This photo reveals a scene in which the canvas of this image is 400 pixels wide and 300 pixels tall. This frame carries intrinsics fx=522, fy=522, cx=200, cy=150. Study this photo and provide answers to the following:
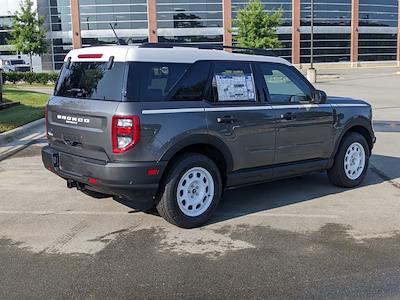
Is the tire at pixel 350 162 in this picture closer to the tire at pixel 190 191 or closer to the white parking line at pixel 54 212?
the tire at pixel 190 191

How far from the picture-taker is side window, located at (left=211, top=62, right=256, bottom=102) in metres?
5.69

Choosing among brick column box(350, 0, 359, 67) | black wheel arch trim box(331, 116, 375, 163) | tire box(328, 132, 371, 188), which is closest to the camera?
black wheel arch trim box(331, 116, 375, 163)

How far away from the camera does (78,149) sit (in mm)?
5453

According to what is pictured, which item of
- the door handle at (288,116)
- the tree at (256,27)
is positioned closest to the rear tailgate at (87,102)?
the door handle at (288,116)

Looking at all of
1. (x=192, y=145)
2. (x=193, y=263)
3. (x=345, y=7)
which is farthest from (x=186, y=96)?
(x=345, y=7)

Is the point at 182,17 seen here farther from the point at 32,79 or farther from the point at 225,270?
the point at 225,270

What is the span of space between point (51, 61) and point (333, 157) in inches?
2227

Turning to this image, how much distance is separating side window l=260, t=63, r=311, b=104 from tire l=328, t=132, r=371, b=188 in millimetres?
999

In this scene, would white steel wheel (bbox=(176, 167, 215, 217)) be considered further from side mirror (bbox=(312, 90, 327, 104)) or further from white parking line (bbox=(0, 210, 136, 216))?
side mirror (bbox=(312, 90, 327, 104))

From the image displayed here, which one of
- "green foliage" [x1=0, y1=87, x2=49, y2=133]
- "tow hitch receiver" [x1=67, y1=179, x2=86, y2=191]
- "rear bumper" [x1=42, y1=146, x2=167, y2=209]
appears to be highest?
"rear bumper" [x1=42, y1=146, x2=167, y2=209]

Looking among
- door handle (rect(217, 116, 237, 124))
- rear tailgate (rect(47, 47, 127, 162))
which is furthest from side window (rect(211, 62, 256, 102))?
rear tailgate (rect(47, 47, 127, 162))

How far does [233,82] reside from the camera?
5.84 metres

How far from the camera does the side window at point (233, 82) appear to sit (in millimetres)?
5691

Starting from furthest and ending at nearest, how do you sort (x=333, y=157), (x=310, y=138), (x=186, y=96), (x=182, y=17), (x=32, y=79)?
(x=182, y=17) → (x=32, y=79) → (x=333, y=157) → (x=310, y=138) → (x=186, y=96)
